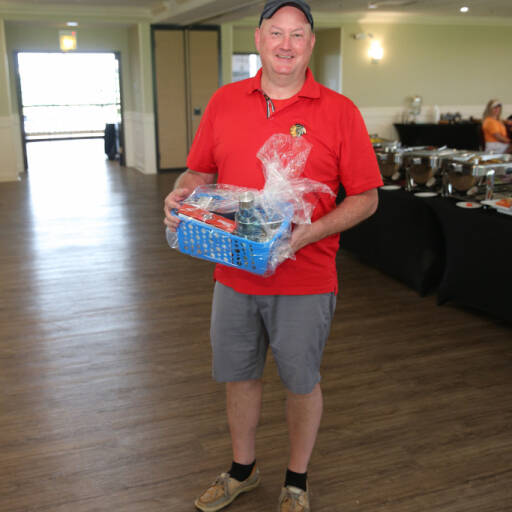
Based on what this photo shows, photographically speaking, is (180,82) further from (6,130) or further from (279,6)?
(279,6)

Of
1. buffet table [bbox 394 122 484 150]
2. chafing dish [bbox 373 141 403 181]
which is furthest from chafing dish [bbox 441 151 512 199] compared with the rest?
buffet table [bbox 394 122 484 150]

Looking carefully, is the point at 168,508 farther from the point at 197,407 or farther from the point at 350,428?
the point at 350,428

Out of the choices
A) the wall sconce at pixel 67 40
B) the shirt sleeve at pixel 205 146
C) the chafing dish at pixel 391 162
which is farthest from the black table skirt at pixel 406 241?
the wall sconce at pixel 67 40

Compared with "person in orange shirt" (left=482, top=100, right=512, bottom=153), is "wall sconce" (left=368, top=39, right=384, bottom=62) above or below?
above

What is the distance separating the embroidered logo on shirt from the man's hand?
1.24 feet

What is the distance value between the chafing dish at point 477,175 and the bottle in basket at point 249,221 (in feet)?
8.54

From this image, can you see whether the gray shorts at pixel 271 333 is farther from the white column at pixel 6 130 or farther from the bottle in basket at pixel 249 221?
the white column at pixel 6 130

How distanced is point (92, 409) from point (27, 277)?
221 centimetres

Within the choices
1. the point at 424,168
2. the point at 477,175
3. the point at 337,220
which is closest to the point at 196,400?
the point at 337,220

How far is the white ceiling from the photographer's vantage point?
27.6 ft

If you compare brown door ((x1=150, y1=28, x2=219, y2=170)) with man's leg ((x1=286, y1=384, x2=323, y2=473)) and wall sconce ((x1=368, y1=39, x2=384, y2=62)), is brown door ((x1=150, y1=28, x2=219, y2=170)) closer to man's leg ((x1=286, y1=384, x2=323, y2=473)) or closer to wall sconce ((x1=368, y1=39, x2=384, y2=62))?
wall sconce ((x1=368, y1=39, x2=384, y2=62))

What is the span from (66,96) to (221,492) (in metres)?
18.1

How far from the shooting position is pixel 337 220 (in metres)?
1.63

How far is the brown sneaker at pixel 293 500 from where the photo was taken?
1897mm
